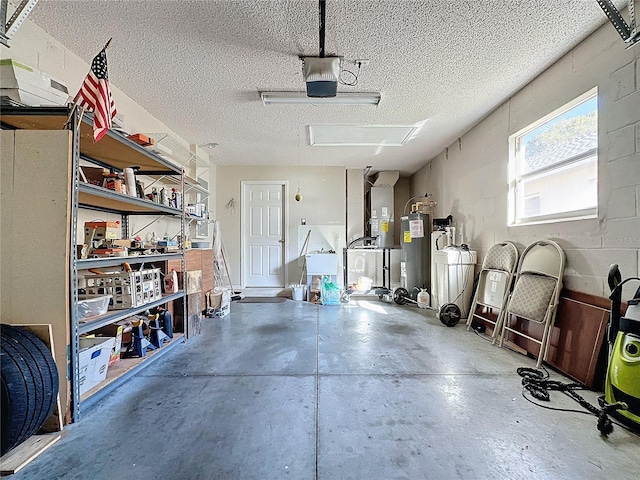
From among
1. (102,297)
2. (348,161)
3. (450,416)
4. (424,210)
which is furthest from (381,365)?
(348,161)

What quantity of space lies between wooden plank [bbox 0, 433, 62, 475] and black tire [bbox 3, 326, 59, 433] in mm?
66

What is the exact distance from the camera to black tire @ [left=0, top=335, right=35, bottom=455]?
123 cm

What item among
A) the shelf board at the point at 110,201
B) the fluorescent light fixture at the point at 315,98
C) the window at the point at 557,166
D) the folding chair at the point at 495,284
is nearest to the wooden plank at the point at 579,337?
the folding chair at the point at 495,284

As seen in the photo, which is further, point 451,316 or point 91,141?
point 451,316

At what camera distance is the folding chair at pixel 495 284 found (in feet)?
9.61

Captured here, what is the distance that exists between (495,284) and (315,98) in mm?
2931

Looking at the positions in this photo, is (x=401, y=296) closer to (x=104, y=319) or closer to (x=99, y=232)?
(x=104, y=319)

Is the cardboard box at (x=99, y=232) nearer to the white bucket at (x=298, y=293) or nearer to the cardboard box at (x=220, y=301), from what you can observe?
the cardboard box at (x=220, y=301)

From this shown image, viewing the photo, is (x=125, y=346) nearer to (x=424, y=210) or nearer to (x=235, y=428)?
(x=235, y=428)

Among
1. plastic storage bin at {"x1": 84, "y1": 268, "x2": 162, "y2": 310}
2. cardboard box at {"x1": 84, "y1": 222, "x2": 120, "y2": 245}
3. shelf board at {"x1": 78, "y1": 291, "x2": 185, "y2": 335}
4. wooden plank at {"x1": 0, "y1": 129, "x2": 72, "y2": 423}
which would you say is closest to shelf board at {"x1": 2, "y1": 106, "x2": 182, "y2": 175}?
wooden plank at {"x1": 0, "y1": 129, "x2": 72, "y2": 423}

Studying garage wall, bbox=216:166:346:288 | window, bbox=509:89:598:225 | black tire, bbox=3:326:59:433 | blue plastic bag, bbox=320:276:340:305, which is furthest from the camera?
garage wall, bbox=216:166:346:288

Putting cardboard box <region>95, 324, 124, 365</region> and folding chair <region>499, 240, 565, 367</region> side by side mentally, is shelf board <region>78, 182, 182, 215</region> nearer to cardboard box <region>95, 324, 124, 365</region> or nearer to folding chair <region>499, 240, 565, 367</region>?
cardboard box <region>95, 324, 124, 365</region>

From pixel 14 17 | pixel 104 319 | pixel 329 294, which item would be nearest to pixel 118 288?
pixel 104 319

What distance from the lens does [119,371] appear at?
2.03 m
